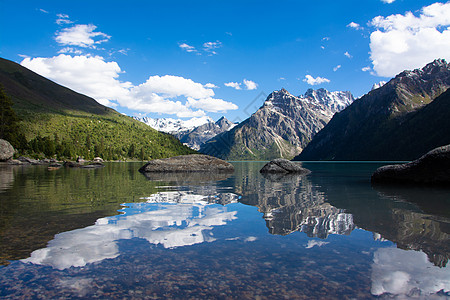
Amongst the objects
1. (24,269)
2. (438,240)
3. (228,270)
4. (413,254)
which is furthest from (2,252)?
(438,240)

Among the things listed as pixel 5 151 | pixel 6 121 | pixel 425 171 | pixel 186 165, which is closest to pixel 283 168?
pixel 186 165

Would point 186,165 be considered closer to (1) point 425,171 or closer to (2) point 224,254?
(1) point 425,171

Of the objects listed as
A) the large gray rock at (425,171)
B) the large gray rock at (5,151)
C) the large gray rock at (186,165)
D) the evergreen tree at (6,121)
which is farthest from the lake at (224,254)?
the evergreen tree at (6,121)

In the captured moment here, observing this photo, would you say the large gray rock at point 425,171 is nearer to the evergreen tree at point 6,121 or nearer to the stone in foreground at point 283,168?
the stone in foreground at point 283,168

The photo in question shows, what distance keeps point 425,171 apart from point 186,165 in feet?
107

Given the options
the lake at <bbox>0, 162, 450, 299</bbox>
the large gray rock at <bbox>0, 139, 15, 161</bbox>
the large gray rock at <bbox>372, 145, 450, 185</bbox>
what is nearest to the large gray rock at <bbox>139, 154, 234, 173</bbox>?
the large gray rock at <bbox>372, 145, 450, 185</bbox>

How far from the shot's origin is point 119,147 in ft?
588

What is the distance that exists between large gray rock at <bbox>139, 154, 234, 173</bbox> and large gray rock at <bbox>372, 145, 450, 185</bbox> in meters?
27.8

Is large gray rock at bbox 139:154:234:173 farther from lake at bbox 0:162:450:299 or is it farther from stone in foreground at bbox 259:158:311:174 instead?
lake at bbox 0:162:450:299

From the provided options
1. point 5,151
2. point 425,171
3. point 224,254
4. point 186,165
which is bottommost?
point 224,254

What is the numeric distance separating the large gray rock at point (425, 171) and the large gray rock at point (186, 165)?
27.8 meters

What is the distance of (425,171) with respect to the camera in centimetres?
2112

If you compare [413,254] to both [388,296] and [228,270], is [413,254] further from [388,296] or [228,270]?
[228,270]

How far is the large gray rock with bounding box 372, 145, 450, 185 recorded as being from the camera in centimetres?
1994
